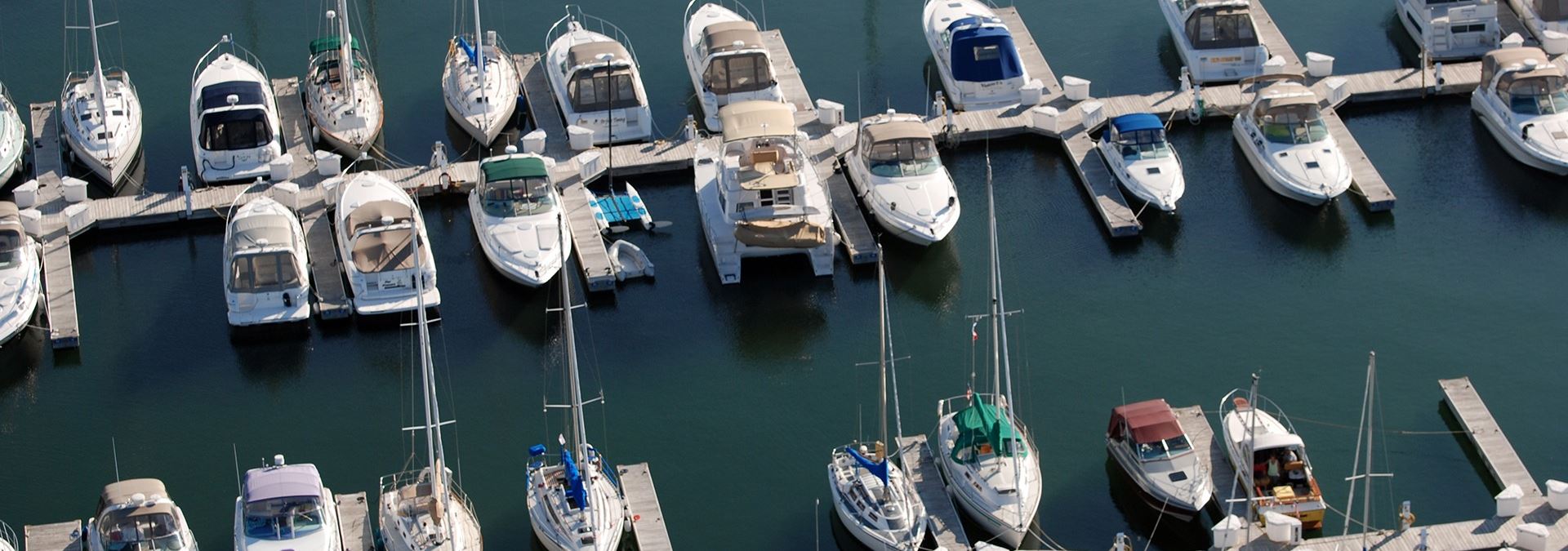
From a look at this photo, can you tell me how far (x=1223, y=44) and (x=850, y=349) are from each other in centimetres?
2237

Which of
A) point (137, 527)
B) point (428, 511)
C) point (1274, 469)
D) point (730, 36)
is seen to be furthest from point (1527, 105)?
point (137, 527)

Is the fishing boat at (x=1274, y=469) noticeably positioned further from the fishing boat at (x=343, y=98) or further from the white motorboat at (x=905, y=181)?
the fishing boat at (x=343, y=98)

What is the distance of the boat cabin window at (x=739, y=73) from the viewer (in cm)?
9688

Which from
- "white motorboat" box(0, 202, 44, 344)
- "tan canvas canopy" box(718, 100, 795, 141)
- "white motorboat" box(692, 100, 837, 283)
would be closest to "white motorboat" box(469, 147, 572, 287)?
"white motorboat" box(692, 100, 837, 283)

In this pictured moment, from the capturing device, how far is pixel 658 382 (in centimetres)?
A: 8331

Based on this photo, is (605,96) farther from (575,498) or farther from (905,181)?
(575,498)

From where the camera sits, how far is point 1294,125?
304 feet

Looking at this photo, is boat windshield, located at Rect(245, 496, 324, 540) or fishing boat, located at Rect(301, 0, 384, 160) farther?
fishing boat, located at Rect(301, 0, 384, 160)

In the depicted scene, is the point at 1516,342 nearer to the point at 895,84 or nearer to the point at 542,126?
the point at 895,84

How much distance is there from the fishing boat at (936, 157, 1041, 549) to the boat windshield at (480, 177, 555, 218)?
1803 cm

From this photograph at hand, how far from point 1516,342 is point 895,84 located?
25.9 meters

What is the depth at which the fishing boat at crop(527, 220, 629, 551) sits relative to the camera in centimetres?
7300

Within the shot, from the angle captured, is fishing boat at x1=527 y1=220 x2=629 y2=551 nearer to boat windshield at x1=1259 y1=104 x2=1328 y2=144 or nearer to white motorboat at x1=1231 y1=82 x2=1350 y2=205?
white motorboat at x1=1231 y1=82 x2=1350 y2=205

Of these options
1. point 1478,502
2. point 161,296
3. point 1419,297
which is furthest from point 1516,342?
point 161,296
